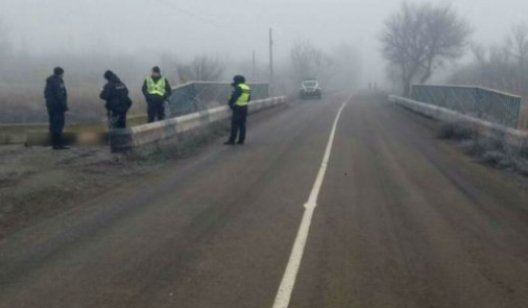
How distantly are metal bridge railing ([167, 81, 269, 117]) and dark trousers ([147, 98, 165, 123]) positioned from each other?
72.8 inches

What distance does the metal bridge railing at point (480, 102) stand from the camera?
16.5 meters

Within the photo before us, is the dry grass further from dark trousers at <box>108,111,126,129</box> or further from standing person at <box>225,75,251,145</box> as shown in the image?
dark trousers at <box>108,111,126,129</box>

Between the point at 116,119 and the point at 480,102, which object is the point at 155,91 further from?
the point at 480,102

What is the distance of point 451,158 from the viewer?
14.5m

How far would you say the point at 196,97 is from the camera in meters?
23.2

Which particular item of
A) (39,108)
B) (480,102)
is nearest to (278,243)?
(480,102)

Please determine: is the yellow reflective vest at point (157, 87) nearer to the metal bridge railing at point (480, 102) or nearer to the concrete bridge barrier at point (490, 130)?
the concrete bridge barrier at point (490, 130)

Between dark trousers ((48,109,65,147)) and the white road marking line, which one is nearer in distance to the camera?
the white road marking line

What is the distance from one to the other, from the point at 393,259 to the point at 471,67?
212 ft

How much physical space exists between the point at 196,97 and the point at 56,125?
9.46 m

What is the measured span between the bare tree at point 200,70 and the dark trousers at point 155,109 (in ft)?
65.9

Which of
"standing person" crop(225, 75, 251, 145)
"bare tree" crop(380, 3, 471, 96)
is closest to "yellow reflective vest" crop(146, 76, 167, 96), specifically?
"standing person" crop(225, 75, 251, 145)

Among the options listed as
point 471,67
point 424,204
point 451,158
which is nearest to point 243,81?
point 451,158

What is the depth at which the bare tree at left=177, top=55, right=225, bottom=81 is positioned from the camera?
38.6 metres
